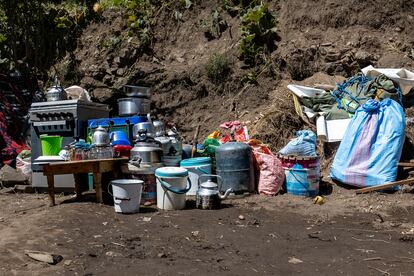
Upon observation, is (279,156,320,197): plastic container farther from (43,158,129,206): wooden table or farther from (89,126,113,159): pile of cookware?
(89,126,113,159): pile of cookware

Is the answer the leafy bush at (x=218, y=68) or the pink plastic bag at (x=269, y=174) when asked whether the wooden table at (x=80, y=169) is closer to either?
the pink plastic bag at (x=269, y=174)

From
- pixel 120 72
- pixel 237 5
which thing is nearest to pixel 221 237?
pixel 120 72

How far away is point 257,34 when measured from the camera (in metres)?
9.56

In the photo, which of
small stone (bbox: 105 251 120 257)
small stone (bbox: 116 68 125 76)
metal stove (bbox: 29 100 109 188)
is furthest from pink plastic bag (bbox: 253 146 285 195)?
small stone (bbox: 116 68 125 76)

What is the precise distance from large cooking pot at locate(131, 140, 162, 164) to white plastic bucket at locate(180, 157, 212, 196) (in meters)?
0.44

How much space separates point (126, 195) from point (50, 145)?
156 centimetres

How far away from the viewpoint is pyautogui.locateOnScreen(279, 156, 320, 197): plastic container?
6.05m

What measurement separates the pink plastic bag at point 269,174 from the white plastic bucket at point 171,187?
1170 mm

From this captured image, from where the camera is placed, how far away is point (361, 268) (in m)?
3.50

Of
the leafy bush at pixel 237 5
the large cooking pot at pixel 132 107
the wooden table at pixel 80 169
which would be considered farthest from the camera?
the leafy bush at pixel 237 5

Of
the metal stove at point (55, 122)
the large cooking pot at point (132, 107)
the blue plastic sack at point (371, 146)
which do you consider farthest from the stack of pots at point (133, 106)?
the blue plastic sack at point (371, 146)

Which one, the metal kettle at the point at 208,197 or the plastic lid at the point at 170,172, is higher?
the plastic lid at the point at 170,172

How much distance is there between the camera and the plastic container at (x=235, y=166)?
6.12 meters

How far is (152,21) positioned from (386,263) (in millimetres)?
8596
